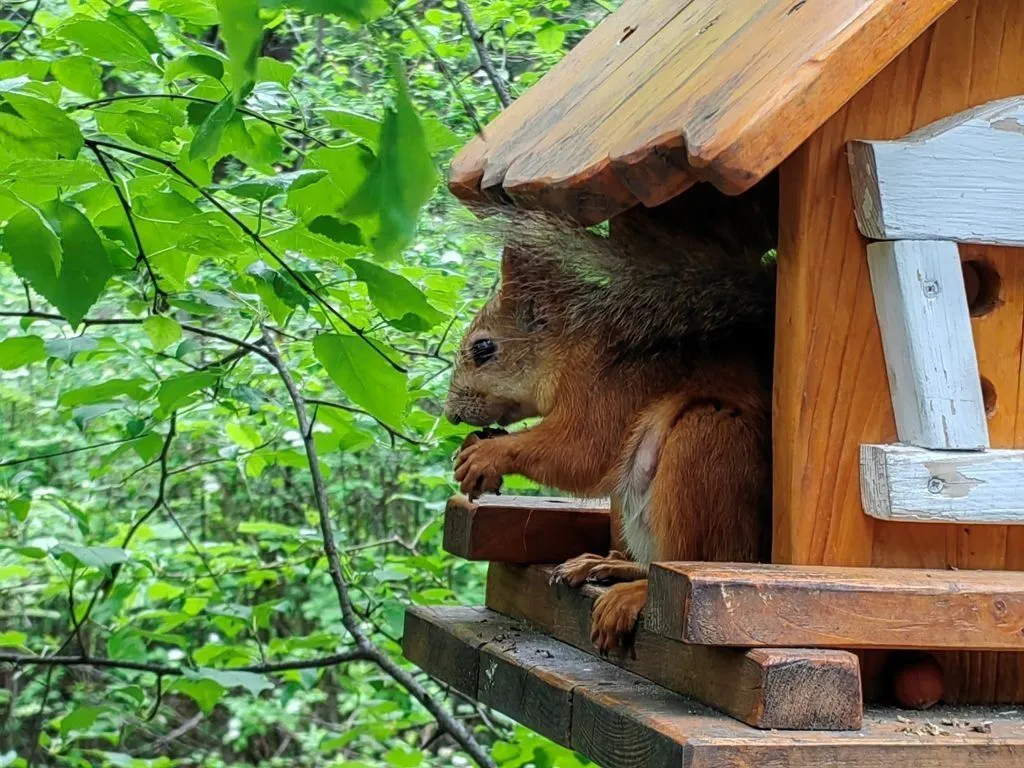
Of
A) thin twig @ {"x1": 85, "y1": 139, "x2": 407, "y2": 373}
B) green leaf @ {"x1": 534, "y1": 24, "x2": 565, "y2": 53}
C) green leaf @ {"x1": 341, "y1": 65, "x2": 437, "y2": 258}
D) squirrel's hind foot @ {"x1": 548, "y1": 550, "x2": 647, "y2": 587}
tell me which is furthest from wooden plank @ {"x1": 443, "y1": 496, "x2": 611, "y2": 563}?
green leaf @ {"x1": 341, "y1": 65, "x2": 437, "y2": 258}

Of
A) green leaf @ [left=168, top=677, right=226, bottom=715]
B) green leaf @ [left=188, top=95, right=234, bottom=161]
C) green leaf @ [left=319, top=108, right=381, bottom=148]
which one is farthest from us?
green leaf @ [left=168, top=677, right=226, bottom=715]

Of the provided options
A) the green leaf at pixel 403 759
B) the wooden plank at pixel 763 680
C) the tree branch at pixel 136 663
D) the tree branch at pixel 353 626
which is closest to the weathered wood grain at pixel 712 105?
the wooden plank at pixel 763 680

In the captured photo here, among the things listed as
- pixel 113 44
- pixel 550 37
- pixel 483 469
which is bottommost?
pixel 483 469

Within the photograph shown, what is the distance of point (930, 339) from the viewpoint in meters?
1.35

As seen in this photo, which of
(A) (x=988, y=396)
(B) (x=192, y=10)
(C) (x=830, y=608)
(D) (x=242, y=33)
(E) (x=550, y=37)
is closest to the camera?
(D) (x=242, y=33)

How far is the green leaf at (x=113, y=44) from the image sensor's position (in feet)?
5.00

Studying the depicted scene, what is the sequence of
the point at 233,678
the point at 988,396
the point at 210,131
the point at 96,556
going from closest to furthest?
the point at 210,131 < the point at 988,396 < the point at 96,556 < the point at 233,678

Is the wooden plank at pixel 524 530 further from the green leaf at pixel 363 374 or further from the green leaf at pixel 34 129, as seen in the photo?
the green leaf at pixel 34 129

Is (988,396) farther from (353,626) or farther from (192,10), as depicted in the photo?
(353,626)

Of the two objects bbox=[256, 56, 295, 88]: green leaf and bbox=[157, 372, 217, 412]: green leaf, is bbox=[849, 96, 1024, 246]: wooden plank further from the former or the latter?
bbox=[157, 372, 217, 412]: green leaf

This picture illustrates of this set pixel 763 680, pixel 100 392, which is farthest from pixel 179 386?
pixel 763 680

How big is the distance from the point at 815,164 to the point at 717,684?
0.55 m

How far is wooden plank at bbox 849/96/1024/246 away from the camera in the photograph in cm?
135

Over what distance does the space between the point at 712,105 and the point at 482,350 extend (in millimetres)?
758
